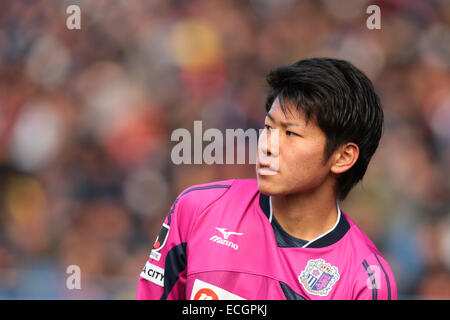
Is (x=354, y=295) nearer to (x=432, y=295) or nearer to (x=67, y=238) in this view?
(x=432, y=295)

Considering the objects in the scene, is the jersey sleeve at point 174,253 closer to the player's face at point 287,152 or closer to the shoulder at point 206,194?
the shoulder at point 206,194

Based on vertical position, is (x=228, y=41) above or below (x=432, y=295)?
above

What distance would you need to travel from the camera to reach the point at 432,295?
361 cm

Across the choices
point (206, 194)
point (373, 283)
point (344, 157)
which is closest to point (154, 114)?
point (206, 194)

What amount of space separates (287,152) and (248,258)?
1.24ft

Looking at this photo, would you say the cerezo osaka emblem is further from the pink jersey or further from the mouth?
the mouth

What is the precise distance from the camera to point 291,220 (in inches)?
70.6

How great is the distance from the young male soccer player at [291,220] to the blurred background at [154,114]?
201 centimetres

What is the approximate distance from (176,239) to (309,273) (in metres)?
0.47

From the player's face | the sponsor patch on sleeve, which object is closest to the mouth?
the player's face

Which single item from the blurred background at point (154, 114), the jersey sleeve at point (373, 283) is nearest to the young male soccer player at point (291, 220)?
the jersey sleeve at point (373, 283)

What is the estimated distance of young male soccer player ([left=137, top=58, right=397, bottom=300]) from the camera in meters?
1.67

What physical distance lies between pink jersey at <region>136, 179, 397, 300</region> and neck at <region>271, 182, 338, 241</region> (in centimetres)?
2
